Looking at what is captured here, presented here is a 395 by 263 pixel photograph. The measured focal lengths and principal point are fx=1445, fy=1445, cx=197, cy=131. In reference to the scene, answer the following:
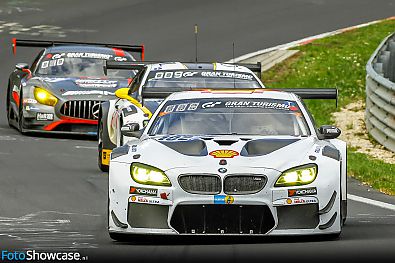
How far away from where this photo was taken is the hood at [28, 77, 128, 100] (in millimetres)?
20203

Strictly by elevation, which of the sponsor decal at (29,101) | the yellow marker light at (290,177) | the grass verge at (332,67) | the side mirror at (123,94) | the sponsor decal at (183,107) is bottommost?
the grass verge at (332,67)

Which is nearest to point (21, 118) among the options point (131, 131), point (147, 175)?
point (131, 131)

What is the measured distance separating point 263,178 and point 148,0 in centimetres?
2486

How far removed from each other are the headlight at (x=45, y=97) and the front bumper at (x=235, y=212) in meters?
10.1

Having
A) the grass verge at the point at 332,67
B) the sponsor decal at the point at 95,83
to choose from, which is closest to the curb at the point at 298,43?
the grass verge at the point at 332,67

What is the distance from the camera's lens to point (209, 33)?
31.2m

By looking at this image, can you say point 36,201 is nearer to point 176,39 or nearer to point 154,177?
point 154,177

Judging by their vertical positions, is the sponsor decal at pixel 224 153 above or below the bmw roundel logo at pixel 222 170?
above

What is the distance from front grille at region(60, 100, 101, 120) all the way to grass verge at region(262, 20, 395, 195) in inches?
163

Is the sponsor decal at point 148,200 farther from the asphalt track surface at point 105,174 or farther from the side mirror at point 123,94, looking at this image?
the side mirror at point 123,94

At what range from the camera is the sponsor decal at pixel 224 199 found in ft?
33.2

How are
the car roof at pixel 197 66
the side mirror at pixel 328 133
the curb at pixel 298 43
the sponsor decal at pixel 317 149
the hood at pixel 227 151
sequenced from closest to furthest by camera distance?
the hood at pixel 227 151
the sponsor decal at pixel 317 149
the side mirror at pixel 328 133
the car roof at pixel 197 66
the curb at pixel 298 43

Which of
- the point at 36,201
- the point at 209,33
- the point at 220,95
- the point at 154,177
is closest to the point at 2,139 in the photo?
the point at 36,201

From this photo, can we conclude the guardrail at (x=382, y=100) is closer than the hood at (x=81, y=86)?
Yes
